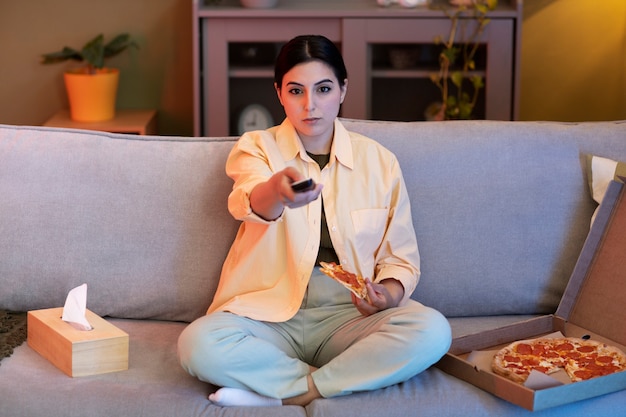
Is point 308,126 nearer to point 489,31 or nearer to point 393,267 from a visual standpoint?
point 393,267

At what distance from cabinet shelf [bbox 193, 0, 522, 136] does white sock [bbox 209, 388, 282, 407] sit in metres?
2.02

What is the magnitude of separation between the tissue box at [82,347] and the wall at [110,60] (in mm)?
2302

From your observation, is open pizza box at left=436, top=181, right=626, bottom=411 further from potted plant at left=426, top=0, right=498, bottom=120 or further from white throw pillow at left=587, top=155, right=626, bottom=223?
potted plant at left=426, top=0, right=498, bottom=120

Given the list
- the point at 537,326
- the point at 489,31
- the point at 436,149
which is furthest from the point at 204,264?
the point at 489,31

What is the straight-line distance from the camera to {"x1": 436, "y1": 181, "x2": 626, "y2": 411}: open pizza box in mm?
2172

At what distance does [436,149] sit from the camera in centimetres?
243

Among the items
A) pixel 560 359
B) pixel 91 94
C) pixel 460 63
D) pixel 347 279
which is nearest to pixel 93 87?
pixel 91 94

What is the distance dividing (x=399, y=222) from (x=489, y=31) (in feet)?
5.68

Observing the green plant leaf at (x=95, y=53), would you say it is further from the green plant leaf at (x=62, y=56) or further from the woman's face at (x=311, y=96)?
the woman's face at (x=311, y=96)

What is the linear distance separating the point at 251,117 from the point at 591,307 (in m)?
2.00

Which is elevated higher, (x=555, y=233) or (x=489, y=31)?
(x=489, y=31)

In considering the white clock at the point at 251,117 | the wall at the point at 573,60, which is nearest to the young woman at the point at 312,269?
the white clock at the point at 251,117

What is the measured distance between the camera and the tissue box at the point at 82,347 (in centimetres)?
201

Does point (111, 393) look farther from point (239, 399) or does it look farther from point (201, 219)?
point (201, 219)
